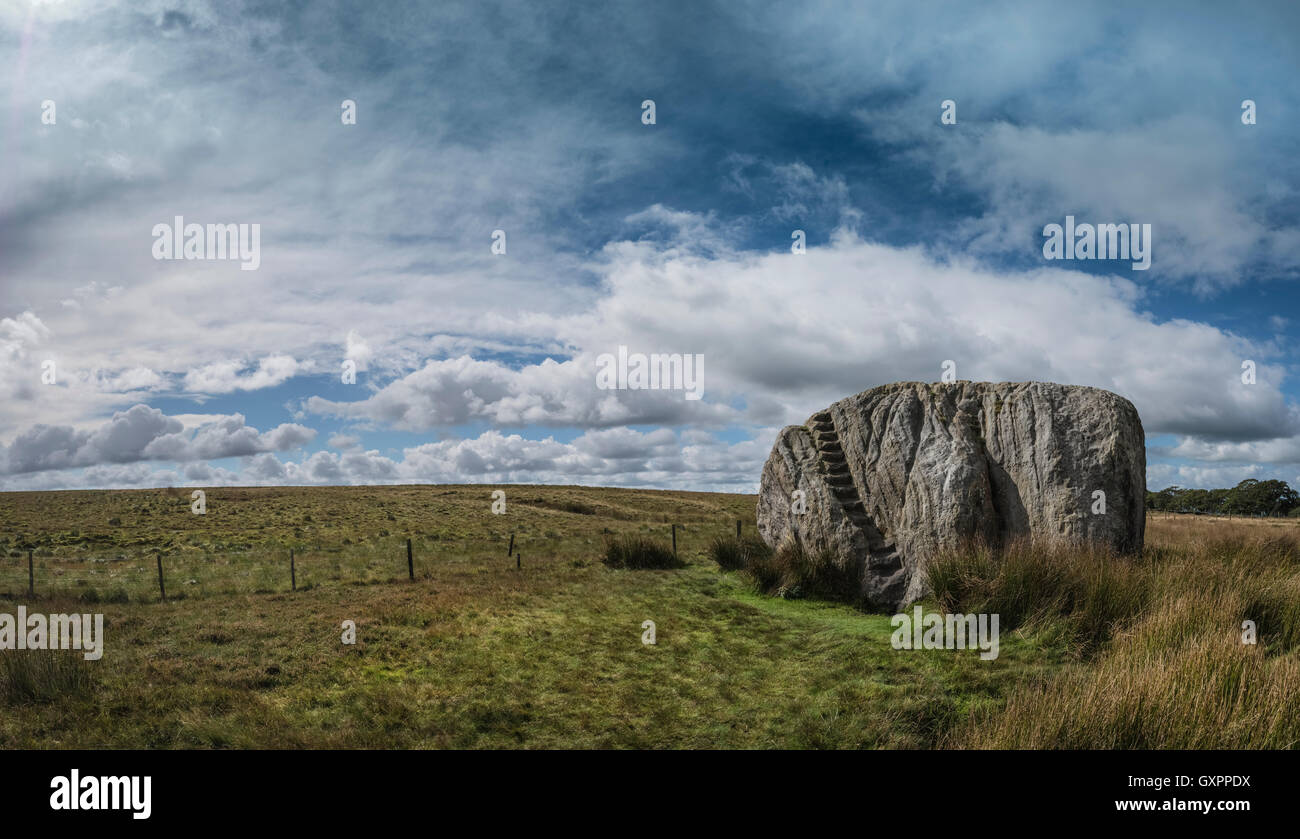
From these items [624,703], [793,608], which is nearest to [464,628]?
[624,703]

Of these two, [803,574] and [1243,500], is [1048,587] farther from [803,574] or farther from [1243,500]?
[1243,500]

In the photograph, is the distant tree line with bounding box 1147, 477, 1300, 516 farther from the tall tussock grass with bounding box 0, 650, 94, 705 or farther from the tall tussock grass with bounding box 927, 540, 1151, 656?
the tall tussock grass with bounding box 0, 650, 94, 705

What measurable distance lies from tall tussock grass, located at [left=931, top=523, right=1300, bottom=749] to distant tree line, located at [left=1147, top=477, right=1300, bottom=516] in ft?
162

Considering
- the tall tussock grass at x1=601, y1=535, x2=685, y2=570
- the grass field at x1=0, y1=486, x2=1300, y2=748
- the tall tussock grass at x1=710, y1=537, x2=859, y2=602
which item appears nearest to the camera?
the grass field at x1=0, y1=486, x2=1300, y2=748

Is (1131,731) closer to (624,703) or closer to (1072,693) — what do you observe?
(1072,693)

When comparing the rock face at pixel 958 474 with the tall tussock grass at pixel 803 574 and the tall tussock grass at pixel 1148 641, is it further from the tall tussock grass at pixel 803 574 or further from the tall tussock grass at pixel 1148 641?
the tall tussock grass at pixel 1148 641

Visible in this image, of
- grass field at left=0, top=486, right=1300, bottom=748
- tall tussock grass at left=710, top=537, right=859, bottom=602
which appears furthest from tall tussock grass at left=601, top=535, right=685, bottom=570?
tall tussock grass at left=710, top=537, right=859, bottom=602

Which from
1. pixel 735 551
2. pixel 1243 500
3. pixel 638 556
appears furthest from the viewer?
pixel 1243 500

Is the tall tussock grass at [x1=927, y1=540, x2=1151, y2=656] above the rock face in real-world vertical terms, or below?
below

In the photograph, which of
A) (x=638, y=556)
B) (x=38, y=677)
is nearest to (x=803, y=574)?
(x=638, y=556)

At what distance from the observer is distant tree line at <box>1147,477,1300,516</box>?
183 ft

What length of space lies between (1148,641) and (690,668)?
18.7ft

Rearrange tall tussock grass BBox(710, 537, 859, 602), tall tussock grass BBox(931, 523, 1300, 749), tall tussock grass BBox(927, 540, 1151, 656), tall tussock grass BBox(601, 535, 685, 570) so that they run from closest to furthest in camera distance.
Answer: tall tussock grass BBox(931, 523, 1300, 749)
tall tussock grass BBox(927, 540, 1151, 656)
tall tussock grass BBox(710, 537, 859, 602)
tall tussock grass BBox(601, 535, 685, 570)

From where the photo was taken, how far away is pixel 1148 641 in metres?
7.86
